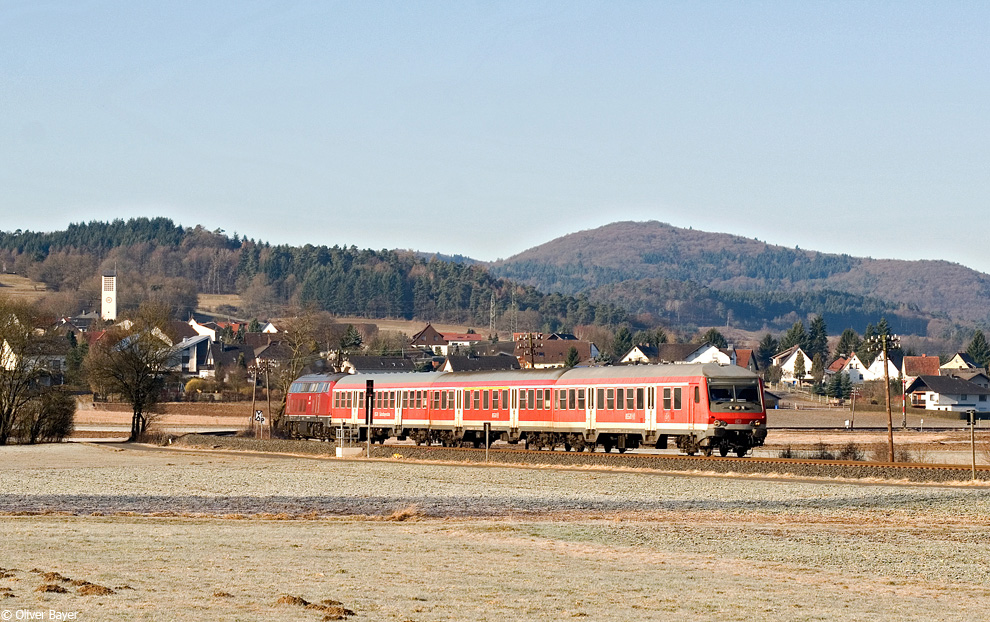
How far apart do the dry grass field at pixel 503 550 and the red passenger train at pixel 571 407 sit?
630cm

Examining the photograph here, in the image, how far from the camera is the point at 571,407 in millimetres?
52250

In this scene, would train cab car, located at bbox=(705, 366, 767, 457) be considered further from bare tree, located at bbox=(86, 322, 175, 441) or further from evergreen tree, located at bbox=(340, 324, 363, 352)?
evergreen tree, located at bbox=(340, 324, 363, 352)

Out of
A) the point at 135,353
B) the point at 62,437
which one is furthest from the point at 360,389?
the point at 135,353

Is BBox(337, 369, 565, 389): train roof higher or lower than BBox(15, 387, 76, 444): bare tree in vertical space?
higher

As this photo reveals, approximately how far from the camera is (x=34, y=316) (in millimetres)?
82812

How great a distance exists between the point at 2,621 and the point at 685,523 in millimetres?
16524

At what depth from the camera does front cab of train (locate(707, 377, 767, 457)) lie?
45.2 meters

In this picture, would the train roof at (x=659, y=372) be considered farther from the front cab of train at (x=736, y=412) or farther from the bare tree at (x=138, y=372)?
the bare tree at (x=138, y=372)

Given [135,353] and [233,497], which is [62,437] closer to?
[135,353]

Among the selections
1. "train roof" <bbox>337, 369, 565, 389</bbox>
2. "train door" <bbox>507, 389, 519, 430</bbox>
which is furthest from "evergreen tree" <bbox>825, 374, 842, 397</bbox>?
"train door" <bbox>507, 389, 519, 430</bbox>

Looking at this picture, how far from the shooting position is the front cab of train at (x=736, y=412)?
148 ft

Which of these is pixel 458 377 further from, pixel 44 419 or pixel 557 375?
pixel 44 419

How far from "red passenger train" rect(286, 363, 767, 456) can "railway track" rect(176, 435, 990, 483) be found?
66.8 inches

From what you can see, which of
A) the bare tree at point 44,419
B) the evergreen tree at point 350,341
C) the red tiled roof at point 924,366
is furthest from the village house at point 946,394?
the bare tree at point 44,419
